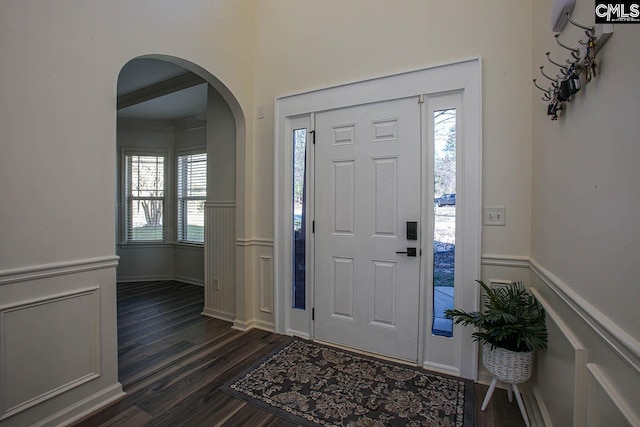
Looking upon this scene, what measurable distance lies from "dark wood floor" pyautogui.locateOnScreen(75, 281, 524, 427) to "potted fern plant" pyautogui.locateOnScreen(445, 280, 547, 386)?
33 centimetres

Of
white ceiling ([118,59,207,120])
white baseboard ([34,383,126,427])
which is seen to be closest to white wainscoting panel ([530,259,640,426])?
white baseboard ([34,383,126,427])

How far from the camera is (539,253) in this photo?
174 centimetres

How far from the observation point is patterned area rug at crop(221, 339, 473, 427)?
68.3 inches

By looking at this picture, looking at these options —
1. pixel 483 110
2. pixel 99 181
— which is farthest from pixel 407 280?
pixel 99 181

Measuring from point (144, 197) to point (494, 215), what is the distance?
5395 mm

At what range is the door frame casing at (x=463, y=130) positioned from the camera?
2.07 metres

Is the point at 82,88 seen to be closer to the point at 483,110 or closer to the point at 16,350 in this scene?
A: the point at 16,350

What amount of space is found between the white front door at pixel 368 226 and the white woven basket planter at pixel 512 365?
670mm

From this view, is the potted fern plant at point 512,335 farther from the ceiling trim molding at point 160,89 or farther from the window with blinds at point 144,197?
the window with blinds at point 144,197

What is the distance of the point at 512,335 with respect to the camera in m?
1.68

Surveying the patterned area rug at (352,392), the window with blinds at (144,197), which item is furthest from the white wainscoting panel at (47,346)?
the window with blinds at (144,197)

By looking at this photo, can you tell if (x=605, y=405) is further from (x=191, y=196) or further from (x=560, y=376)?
(x=191, y=196)

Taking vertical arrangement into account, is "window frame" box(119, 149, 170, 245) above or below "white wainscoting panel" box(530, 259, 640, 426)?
above

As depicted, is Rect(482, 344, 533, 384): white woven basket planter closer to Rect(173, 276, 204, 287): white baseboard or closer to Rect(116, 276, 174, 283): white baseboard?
Rect(173, 276, 204, 287): white baseboard
